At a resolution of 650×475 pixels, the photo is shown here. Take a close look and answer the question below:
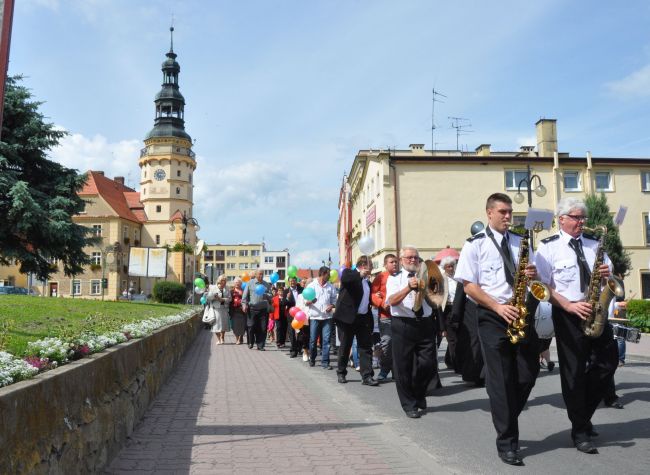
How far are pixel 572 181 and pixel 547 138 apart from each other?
4904 millimetres

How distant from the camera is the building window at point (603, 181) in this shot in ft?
133

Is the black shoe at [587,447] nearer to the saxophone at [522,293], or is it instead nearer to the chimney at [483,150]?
the saxophone at [522,293]

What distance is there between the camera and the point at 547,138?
145ft

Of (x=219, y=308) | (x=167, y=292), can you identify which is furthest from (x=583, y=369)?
(x=167, y=292)

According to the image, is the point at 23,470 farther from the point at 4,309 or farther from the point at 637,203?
the point at 637,203

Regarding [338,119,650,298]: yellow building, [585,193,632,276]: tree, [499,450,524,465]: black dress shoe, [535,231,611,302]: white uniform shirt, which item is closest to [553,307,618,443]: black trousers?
[535,231,611,302]: white uniform shirt

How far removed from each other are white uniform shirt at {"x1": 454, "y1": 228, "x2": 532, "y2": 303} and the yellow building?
33.3 m

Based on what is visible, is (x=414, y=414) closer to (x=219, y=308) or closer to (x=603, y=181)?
(x=219, y=308)

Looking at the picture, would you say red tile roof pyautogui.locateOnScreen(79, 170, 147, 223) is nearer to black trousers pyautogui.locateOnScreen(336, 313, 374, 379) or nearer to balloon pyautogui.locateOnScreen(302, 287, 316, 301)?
balloon pyautogui.locateOnScreen(302, 287, 316, 301)

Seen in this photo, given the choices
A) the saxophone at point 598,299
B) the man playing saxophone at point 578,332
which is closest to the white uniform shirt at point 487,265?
the man playing saxophone at point 578,332

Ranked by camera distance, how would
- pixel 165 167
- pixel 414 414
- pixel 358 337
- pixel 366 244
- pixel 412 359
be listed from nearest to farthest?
pixel 414 414
pixel 412 359
pixel 358 337
pixel 366 244
pixel 165 167

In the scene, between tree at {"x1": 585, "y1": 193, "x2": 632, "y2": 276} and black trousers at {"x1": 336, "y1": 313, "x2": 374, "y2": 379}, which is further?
tree at {"x1": 585, "y1": 193, "x2": 632, "y2": 276}

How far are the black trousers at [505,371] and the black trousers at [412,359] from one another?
2.01 meters

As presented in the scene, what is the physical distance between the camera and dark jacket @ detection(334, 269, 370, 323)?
33.0 ft
